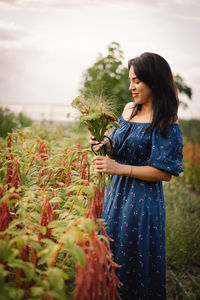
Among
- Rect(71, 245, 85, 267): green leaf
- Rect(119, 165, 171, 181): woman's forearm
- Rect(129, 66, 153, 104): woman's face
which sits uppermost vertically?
Rect(129, 66, 153, 104): woman's face

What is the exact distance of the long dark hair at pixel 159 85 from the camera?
1.51 meters

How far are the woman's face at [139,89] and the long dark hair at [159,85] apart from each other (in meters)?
0.02

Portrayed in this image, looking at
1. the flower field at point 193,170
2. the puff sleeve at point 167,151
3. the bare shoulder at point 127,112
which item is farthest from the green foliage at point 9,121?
the flower field at point 193,170

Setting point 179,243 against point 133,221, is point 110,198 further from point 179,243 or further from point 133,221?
point 179,243

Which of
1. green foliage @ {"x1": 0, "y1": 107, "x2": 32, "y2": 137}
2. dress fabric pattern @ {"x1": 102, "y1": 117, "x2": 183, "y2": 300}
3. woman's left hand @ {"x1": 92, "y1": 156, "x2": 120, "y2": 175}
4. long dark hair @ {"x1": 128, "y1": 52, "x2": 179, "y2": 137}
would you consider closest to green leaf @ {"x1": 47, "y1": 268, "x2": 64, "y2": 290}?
woman's left hand @ {"x1": 92, "y1": 156, "x2": 120, "y2": 175}

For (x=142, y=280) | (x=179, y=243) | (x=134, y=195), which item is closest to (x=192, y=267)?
(x=179, y=243)

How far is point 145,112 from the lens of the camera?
1.66 m

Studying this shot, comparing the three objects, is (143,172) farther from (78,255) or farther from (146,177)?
(78,255)

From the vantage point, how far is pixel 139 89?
1566 mm

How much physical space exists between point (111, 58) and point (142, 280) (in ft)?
14.3

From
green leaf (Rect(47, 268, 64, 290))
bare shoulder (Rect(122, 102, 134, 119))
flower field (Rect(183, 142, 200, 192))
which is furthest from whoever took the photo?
flower field (Rect(183, 142, 200, 192))

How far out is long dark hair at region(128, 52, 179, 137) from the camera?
4.94ft

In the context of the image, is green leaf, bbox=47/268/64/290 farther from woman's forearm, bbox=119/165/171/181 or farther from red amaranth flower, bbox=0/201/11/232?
woman's forearm, bbox=119/165/171/181

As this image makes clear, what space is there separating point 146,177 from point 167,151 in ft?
0.65
